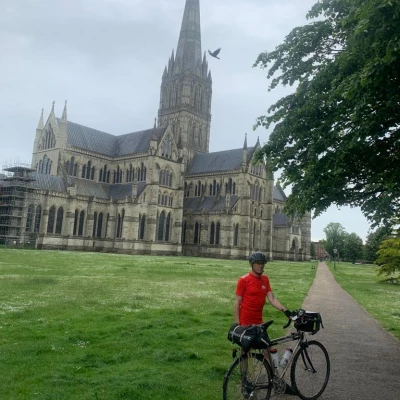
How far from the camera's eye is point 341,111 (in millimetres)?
10688

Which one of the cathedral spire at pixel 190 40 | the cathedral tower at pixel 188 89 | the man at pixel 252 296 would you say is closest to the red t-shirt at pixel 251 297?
the man at pixel 252 296

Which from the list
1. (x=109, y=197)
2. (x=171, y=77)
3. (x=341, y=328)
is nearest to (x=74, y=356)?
(x=341, y=328)

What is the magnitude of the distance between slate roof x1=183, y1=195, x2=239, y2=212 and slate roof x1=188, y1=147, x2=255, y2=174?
553 centimetres

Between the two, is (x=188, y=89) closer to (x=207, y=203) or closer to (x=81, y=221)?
(x=207, y=203)

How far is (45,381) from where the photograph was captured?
24.7 ft

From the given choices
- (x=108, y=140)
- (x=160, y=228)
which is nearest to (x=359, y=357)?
(x=160, y=228)

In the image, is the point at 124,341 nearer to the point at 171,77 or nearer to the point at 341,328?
the point at 341,328

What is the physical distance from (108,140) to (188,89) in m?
23.6

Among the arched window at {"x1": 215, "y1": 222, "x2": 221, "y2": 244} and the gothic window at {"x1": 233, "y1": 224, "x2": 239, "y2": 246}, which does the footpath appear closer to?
the gothic window at {"x1": 233, "y1": 224, "x2": 239, "y2": 246}

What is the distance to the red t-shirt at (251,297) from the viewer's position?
725 cm

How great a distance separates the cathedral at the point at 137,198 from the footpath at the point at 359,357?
173ft

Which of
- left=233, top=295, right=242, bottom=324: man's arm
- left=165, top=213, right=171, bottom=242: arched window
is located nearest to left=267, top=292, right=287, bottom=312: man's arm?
left=233, top=295, right=242, bottom=324: man's arm

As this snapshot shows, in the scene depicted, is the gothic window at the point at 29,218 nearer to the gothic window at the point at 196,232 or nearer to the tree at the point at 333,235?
the gothic window at the point at 196,232

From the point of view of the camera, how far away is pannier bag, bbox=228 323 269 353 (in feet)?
21.2
